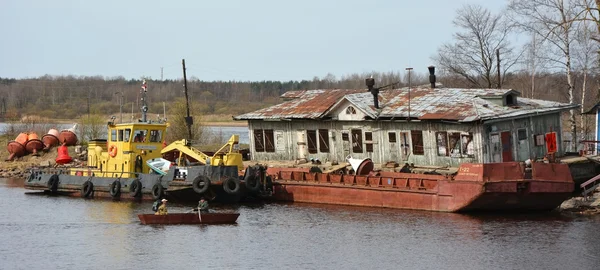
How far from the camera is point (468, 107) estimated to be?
40.0m

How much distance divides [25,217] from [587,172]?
74.1 feet

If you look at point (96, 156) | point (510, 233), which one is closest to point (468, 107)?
point (510, 233)

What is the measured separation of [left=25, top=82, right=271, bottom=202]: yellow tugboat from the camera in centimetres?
3841

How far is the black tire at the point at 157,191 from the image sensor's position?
39500 mm

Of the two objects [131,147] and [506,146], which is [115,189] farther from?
[506,146]

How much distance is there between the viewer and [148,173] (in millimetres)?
41656

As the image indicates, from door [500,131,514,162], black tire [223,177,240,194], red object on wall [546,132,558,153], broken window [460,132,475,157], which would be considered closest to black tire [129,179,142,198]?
black tire [223,177,240,194]

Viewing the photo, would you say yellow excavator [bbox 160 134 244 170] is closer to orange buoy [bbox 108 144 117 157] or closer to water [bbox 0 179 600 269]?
water [bbox 0 179 600 269]

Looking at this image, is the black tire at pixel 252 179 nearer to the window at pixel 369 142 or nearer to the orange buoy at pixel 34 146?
the window at pixel 369 142

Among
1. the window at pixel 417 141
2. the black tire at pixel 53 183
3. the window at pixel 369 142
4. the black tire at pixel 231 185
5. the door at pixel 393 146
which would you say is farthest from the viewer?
the black tire at pixel 53 183

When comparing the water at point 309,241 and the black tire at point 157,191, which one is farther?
the black tire at point 157,191

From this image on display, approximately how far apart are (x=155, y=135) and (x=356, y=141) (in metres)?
9.14

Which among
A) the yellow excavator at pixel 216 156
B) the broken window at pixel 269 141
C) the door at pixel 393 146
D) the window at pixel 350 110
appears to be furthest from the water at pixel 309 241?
the broken window at pixel 269 141

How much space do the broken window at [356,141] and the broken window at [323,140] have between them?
1582 millimetres
